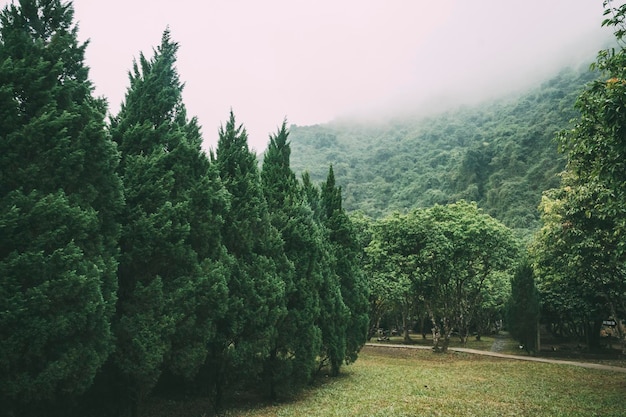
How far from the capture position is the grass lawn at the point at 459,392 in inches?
464

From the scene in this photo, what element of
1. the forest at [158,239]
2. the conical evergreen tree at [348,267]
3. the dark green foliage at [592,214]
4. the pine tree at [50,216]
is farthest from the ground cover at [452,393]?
the dark green foliage at [592,214]

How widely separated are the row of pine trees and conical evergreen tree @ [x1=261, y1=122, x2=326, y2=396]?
56mm

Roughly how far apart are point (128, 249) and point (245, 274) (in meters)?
3.45

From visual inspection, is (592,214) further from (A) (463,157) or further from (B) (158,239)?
(A) (463,157)

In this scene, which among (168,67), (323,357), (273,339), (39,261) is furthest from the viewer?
(323,357)

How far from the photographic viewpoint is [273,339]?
12.3 meters

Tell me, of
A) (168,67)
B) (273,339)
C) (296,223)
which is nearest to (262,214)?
(296,223)

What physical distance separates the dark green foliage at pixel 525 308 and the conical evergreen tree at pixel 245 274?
2458 cm

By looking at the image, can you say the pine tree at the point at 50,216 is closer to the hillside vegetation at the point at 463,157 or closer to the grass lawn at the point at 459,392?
the grass lawn at the point at 459,392

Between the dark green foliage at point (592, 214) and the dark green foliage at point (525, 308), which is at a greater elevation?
the dark green foliage at point (592, 214)

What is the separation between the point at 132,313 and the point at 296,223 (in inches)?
268

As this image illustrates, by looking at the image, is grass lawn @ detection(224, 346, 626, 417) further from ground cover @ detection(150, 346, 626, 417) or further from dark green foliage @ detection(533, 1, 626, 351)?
dark green foliage @ detection(533, 1, 626, 351)

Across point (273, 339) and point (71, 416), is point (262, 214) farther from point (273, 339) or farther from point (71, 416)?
point (71, 416)

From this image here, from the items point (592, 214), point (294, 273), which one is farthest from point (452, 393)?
point (592, 214)
